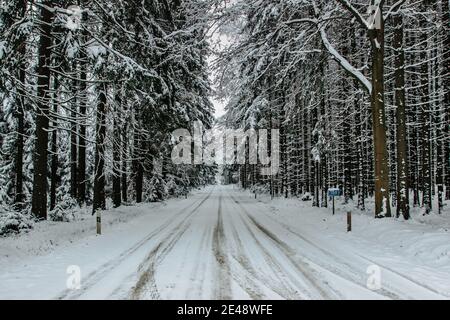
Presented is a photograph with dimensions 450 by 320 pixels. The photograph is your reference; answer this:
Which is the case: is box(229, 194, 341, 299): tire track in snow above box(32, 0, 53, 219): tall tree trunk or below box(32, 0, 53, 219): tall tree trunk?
below

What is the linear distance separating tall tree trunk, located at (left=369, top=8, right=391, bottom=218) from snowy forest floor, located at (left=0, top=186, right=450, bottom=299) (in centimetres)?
87

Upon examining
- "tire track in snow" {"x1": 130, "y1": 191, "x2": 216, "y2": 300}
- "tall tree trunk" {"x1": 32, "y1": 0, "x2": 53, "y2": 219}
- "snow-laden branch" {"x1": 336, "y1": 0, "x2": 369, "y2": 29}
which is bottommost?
"tire track in snow" {"x1": 130, "y1": 191, "x2": 216, "y2": 300}

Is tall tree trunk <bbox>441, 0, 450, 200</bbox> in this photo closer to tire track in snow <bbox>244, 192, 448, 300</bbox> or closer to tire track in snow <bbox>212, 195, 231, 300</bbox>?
tire track in snow <bbox>244, 192, 448, 300</bbox>

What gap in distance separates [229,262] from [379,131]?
8.17 m

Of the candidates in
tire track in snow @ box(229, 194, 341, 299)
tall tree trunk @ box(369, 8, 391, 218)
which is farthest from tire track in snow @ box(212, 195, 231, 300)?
tall tree trunk @ box(369, 8, 391, 218)

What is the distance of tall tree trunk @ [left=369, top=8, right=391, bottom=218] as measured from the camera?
43.6 ft

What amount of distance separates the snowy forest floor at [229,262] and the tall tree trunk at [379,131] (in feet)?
2.85

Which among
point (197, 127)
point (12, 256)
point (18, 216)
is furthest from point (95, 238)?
point (197, 127)

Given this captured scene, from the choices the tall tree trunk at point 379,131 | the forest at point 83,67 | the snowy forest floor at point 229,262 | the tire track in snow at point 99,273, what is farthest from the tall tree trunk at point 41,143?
the tall tree trunk at point 379,131

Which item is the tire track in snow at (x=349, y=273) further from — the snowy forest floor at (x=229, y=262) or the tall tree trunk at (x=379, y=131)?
the tall tree trunk at (x=379, y=131)

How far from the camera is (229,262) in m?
8.34

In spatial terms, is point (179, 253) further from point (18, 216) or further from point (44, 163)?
point (44, 163)

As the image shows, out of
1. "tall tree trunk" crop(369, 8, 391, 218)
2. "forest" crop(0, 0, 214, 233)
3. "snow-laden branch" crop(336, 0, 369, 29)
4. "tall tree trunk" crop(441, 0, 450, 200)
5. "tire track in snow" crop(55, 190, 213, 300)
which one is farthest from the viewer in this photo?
"tall tree trunk" crop(441, 0, 450, 200)
